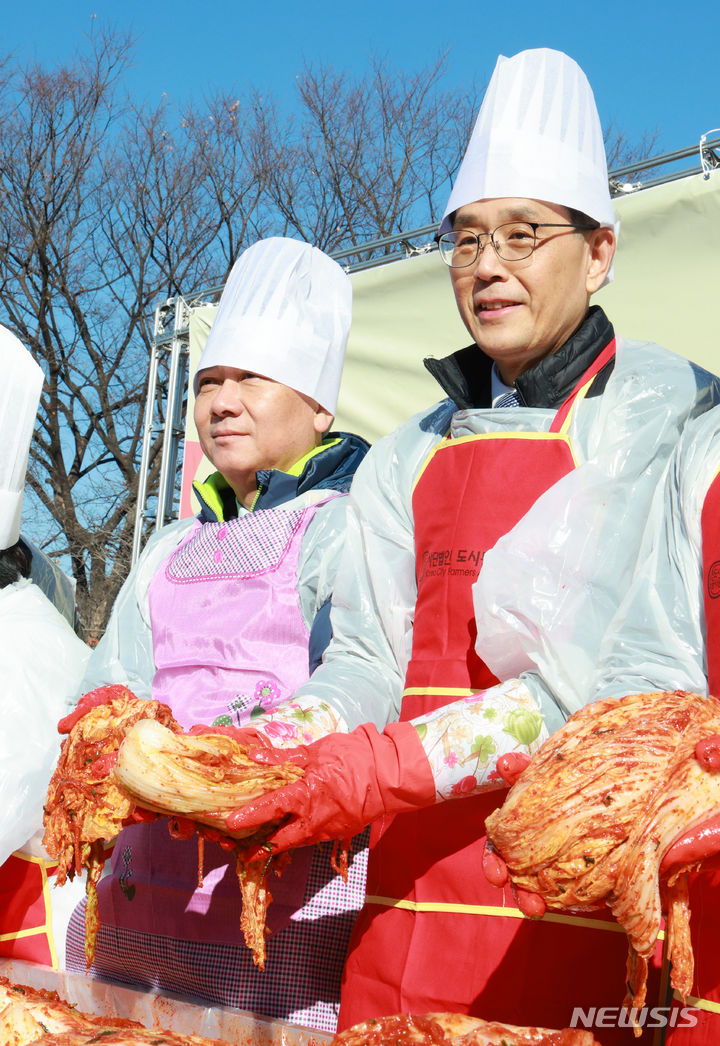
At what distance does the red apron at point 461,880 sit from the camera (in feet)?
4.63

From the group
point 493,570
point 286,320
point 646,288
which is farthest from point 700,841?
point 646,288

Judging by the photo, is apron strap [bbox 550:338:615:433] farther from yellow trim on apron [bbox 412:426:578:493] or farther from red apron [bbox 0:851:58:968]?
red apron [bbox 0:851:58:968]

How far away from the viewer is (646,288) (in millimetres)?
3865

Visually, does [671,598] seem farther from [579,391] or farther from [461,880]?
[461,880]

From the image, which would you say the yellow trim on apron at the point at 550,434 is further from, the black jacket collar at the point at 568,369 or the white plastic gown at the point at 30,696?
the white plastic gown at the point at 30,696

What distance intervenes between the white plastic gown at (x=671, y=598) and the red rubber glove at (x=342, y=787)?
0.83 feet

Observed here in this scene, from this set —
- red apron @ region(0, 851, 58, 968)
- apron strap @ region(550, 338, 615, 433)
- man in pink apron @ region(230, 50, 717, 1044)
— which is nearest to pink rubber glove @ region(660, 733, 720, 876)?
man in pink apron @ region(230, 50, 717, 1044)

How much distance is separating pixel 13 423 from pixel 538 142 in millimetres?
1425

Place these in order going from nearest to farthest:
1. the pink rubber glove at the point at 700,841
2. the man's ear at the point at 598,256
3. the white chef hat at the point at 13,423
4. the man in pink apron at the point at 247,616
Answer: the pink rubber glove at the point at 700,841
the man's ear at the point at 598,256
the man in pink apron at the point at 247,616
the white chef hat at the point at 13,423

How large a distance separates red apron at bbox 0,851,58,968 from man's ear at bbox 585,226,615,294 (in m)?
1.54

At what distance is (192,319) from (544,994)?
4.71 m

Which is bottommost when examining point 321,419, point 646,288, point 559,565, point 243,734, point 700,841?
point 700,841

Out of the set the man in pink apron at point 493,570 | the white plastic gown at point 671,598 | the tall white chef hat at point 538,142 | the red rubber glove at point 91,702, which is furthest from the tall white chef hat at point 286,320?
the white plastic gown at point 671,598

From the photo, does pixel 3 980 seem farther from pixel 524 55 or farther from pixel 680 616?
pixel 524 55
